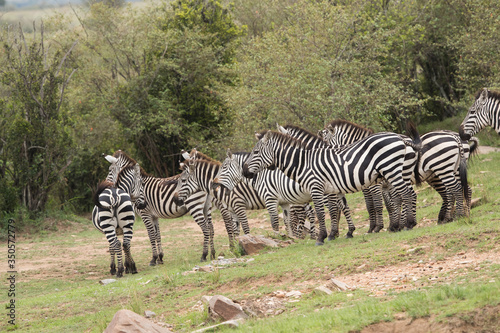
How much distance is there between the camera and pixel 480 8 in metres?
21.5

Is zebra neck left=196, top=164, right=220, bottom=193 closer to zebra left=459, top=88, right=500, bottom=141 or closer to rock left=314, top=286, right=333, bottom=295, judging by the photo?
zebra left=459, top=88, right=500, bottom=141

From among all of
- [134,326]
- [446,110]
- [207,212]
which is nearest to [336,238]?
[207,212]

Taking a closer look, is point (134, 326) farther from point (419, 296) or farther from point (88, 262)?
point (88, 262)

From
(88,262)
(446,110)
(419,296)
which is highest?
(446,110)

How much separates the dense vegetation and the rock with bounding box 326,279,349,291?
11557mm

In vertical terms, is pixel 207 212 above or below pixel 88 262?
above

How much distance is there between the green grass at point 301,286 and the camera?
6.39 meters

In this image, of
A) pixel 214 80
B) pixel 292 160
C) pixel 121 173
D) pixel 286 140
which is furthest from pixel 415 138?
pixel 214 80

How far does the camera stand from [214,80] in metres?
27.4

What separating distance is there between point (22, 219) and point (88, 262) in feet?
22.1

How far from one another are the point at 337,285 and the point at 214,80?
68.3ft

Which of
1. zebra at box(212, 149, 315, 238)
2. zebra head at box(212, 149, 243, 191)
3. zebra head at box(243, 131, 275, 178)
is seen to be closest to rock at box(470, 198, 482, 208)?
zebra at box(212, 149, 315, 238)

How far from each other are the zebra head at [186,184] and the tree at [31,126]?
10246 mm

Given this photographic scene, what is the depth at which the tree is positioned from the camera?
837 inches
